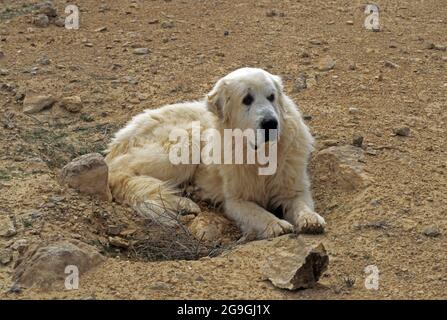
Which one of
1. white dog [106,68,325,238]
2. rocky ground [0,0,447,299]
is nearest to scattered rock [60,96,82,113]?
rocky ground [0,0,447,299]

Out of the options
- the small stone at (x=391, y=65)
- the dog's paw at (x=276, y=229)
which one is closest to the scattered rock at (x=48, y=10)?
the small stone at (x=391, y=65)

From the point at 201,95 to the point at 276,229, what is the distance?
9.24 feet

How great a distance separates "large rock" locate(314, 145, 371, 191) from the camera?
6699 millimetres

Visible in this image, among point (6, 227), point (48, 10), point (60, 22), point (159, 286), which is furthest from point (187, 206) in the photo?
point (48, 10)

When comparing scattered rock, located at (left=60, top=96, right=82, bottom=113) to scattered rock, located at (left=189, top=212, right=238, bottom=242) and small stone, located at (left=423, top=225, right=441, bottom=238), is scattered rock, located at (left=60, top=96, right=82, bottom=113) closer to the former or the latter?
scattered rock, located at (left=189, top=212, right=238, bottom=242)

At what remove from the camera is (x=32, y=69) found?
9.56 m

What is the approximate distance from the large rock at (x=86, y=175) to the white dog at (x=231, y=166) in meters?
0.49

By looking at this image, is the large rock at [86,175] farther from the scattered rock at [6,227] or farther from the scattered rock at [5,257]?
the scattered rock at [5,257]

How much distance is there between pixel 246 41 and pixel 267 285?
5364 millimetres

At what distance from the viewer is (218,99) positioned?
22.5ft

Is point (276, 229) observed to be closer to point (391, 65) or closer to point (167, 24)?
point (391, 65)

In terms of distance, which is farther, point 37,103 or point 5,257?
point 37,103

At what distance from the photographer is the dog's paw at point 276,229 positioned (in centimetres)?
634
